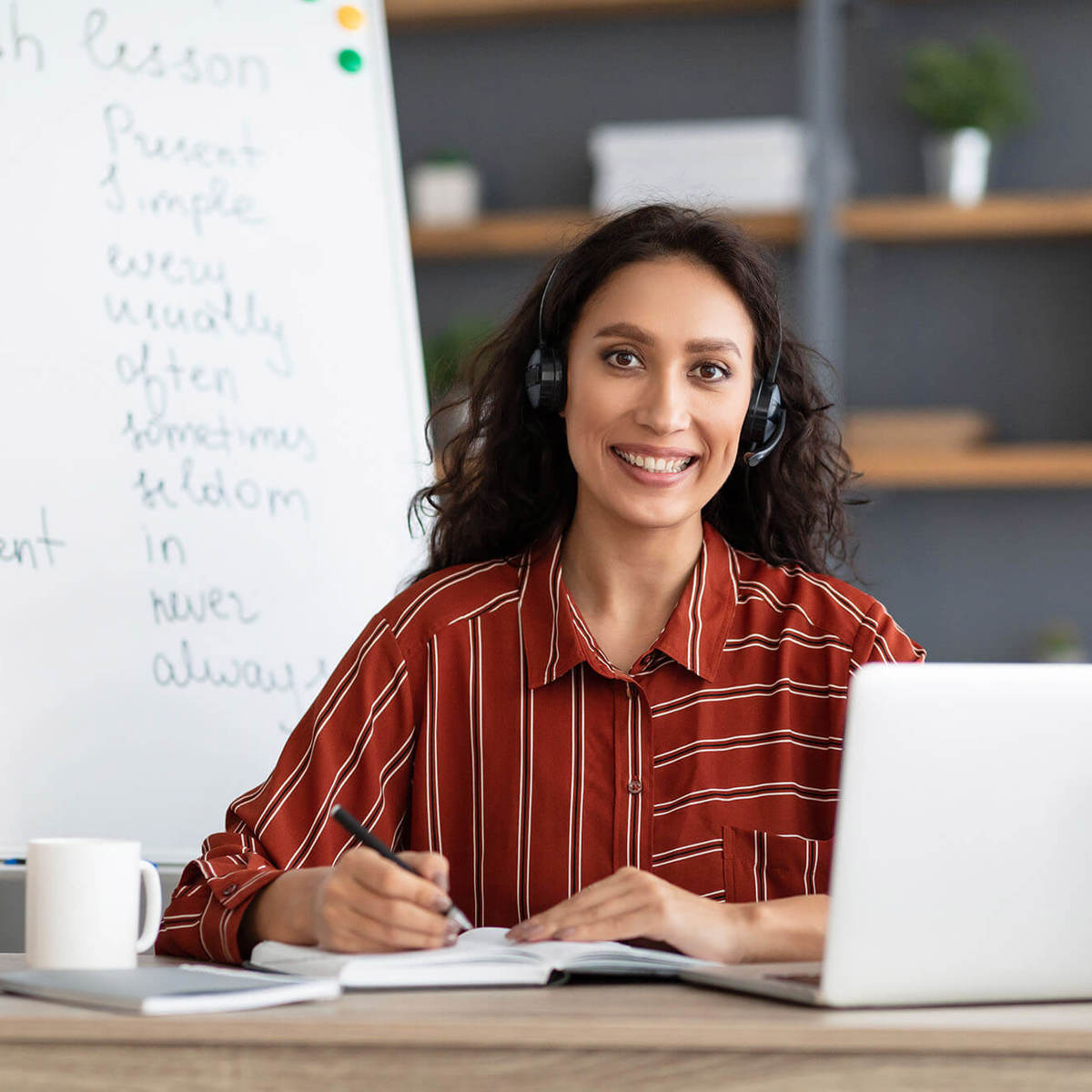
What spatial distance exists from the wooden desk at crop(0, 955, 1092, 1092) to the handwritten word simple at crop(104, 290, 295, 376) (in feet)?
3.25

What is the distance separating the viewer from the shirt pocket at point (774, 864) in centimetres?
136

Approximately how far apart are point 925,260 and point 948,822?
8.45ft

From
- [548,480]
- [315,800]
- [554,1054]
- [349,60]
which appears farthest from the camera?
[349,60]

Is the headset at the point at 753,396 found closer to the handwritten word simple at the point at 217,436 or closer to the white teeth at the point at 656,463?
the white teeth at the point at 656,463

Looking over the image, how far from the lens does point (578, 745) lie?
4.62 ft

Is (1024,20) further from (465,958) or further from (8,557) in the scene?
(465,958)

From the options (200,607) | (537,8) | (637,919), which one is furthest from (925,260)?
(637,919)

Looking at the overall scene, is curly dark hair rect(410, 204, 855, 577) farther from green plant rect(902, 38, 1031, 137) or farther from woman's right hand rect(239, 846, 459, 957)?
green plant rect(902, 38, 1031, 137)

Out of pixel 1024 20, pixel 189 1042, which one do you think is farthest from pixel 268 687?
pixel 1024 20

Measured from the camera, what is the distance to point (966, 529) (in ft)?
10.6

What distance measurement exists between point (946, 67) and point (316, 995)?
8.64 ft

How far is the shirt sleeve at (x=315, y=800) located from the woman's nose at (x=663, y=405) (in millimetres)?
319

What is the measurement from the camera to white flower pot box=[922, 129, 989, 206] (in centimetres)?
303

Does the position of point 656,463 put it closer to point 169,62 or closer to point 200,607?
point 200,607
